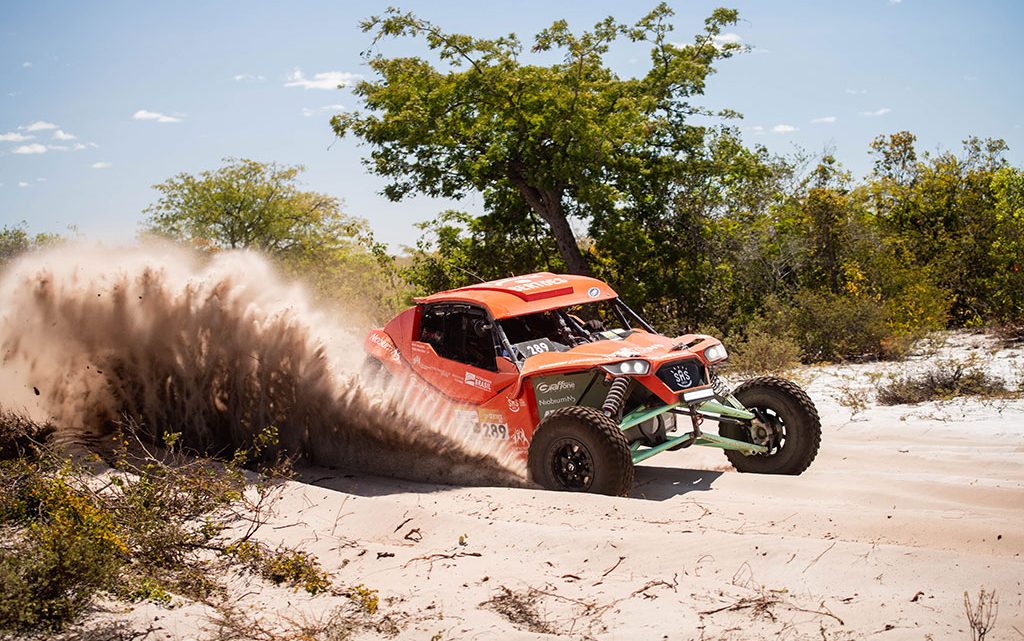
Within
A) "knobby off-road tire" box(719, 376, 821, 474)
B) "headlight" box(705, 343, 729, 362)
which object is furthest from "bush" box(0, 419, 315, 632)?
"knobby off-road tire" box(719, 376, 821, 474)

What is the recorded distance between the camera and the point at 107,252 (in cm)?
1028

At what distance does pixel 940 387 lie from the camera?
481 inches

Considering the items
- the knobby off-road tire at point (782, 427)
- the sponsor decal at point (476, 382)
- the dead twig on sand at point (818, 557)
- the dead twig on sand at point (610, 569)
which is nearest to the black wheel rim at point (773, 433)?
the knobby off-road tire at point (782, 427)

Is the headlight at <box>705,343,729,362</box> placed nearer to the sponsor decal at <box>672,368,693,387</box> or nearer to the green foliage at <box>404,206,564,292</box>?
the sponsor decal at <box>672,368,693,387</box>

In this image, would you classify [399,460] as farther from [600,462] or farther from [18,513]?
[18,513]

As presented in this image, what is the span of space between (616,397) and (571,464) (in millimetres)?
705

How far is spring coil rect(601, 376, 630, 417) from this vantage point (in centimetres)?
815

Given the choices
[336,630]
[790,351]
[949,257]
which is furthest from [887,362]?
[336,630]

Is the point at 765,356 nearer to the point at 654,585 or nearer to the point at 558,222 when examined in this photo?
the point at 558,222

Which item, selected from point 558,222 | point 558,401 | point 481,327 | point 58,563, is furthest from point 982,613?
point 558,222

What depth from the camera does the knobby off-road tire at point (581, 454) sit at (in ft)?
25.5

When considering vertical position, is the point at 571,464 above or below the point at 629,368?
below

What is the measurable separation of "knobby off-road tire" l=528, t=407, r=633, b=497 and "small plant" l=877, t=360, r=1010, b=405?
19.3 ft

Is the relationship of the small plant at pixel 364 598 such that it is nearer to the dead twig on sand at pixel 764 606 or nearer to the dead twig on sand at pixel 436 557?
the dead twig on sand at pixel 436 557
